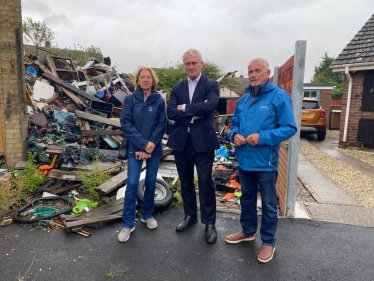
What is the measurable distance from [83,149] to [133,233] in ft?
8.64

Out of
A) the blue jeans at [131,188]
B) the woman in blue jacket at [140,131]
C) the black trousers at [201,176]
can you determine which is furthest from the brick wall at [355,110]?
the blue jeans at [131,188]

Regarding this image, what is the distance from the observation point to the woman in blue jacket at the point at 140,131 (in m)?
3.50

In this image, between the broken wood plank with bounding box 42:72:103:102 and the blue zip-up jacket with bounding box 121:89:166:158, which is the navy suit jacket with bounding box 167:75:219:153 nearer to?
the blue zip-up jacket with bounding box 121:89:166:158

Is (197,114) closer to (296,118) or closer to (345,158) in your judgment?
(296,118)

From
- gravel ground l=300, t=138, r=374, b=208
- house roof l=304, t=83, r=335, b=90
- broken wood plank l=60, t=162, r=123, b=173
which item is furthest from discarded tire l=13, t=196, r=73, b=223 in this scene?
house roof l=304, t=83, r=335, b=90

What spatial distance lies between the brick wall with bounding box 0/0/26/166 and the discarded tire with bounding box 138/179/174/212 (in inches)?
126

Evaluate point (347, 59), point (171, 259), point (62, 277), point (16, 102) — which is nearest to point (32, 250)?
point (62, 277)

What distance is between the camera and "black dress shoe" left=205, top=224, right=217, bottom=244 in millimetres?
3375

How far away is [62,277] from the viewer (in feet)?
8.98

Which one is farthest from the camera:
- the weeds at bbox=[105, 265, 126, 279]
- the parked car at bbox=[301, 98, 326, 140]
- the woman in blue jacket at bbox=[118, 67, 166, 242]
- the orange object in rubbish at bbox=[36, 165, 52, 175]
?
the parked car at bbox=[301, 98, 326, 140]

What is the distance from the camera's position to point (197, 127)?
3367 millimetres

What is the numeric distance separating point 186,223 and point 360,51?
9636 mm

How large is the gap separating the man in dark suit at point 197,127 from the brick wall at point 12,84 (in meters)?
4.12

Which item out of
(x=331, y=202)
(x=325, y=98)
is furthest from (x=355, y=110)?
(x=325, y=98)
